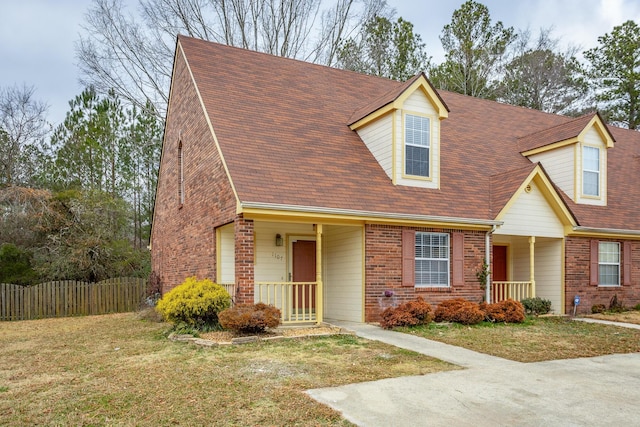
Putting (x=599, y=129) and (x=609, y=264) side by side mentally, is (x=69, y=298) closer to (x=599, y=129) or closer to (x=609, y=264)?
(x=609, y=264)

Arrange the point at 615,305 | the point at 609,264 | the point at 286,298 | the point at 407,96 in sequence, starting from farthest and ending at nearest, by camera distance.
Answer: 1. the point at 609,264
2. the point at 615,305
3. the point at 407,96
4. the point at 286,298

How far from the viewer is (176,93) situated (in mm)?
17000

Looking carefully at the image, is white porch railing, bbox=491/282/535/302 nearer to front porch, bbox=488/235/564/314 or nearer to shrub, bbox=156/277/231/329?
front porch, bbox=488/235/564/314

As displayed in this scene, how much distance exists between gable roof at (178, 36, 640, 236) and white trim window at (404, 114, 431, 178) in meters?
0.67

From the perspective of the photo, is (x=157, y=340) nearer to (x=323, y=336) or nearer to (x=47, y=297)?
(x=323, y=336)

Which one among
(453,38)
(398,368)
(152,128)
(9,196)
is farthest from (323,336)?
(453,38)

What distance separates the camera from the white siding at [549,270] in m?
15.7

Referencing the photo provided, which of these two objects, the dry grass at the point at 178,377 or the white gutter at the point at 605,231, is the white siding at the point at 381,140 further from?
the white gutter at the point at 605,231

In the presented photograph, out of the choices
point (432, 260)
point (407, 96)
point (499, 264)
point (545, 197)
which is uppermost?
point (407, 96)

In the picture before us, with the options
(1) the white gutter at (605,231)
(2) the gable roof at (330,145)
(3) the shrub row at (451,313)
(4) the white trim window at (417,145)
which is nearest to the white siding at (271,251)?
(2) the gable roof at (330,145)

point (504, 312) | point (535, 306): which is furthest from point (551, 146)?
point (504, 312)

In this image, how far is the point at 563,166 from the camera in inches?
671

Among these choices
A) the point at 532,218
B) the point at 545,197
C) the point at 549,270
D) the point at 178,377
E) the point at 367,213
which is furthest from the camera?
the point at 549,270

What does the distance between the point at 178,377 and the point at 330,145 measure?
27.7 ft
